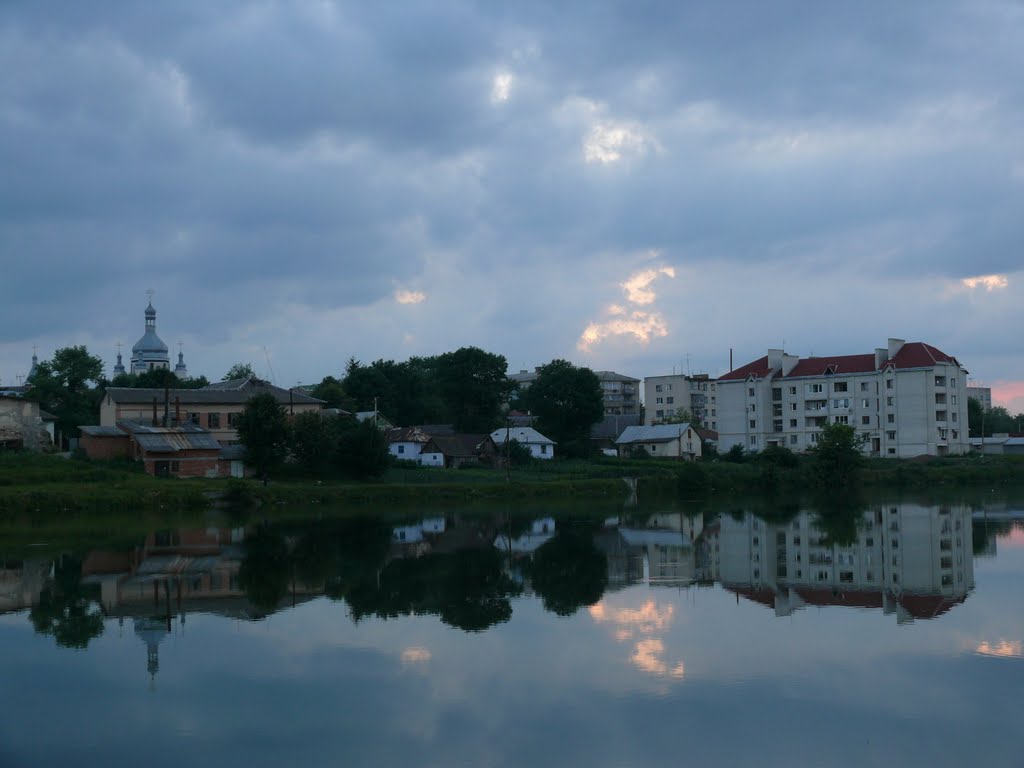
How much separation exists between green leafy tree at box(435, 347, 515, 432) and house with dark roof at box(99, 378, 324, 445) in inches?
823

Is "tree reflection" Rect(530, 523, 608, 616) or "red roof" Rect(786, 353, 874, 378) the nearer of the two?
"tree reflection" Rect(530, 523, 608, 616)

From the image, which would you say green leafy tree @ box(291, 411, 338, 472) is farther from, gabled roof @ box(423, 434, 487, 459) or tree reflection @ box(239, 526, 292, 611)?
tree reflection @ box(239, 526, 292, 611)

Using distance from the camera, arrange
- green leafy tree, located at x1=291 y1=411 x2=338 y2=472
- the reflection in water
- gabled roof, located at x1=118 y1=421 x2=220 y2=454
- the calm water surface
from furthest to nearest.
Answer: green leafy tree, located at x1=291 y1=411 x2=338 y2=472 → gabled roof, located at x1=118 y1=421 x2=220 y2=454 → the reflection in water → the calm water surface

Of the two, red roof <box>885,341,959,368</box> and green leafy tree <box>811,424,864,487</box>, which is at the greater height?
red roof <box>885,341,959,368</box>

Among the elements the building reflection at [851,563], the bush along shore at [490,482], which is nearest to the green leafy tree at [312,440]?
the bush along shore at [490,482]

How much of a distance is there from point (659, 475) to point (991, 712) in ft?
169

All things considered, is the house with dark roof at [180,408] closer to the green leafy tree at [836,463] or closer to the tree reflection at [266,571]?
the tree reflection at [266,571]

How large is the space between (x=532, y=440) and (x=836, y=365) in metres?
29.9

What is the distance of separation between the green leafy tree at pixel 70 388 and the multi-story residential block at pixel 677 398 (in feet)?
209

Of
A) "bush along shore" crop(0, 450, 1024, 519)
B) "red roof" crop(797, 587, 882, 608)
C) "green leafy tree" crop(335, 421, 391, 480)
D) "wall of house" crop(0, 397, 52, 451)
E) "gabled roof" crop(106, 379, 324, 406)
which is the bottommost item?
"red roof" crop(797, 587, 882, 608)

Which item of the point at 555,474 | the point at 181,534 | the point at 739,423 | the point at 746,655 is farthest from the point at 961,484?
the point at 746,655

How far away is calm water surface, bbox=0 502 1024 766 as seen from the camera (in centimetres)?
1162

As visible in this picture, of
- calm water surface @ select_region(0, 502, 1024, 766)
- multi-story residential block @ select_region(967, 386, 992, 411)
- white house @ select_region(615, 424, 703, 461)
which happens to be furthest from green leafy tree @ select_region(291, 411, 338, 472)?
multi-story residential block @ select_region(967, 386, 992, 411)

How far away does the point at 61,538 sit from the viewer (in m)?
33.8
